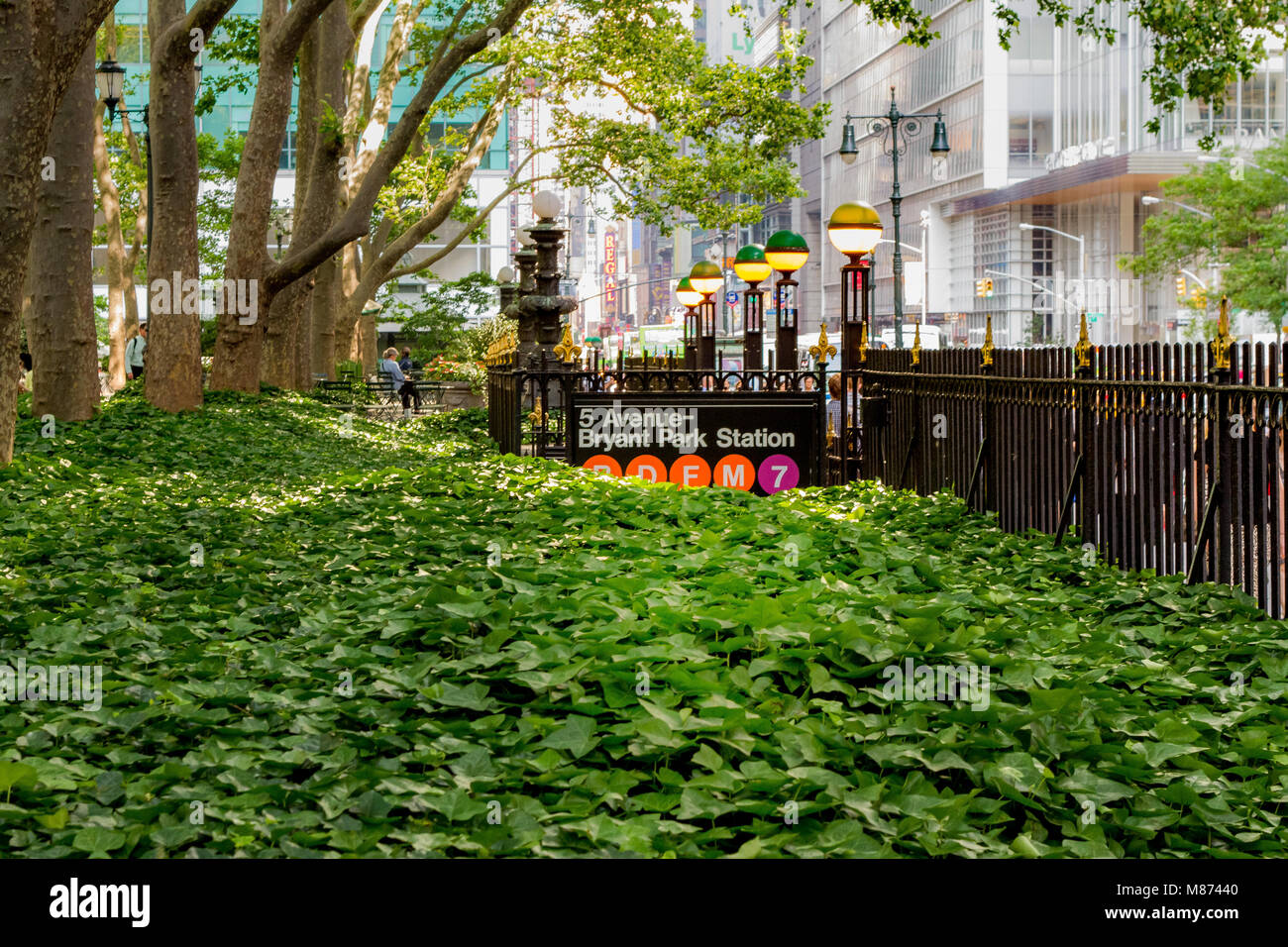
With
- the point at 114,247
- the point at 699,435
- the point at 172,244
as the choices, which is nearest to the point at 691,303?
the point at 114,247

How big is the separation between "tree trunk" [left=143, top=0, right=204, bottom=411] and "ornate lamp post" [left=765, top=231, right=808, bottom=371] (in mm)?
8650

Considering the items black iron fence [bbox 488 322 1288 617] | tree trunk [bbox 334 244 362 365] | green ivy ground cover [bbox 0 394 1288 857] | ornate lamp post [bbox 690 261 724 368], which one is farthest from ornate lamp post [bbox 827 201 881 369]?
tree trunk [bbox 334 244 362 365]

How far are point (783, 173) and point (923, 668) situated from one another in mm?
29184

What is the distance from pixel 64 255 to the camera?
1645cm

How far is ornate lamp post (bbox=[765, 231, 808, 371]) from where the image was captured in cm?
2295

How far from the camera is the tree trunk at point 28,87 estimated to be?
9.23 metres

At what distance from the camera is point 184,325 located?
19.9 meters

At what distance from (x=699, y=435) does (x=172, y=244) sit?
926 centimetres

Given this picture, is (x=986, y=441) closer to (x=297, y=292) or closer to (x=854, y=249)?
(x=854, y=249)

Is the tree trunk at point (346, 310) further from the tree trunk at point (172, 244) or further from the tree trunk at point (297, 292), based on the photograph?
the tree trunk at point (172, 244)
